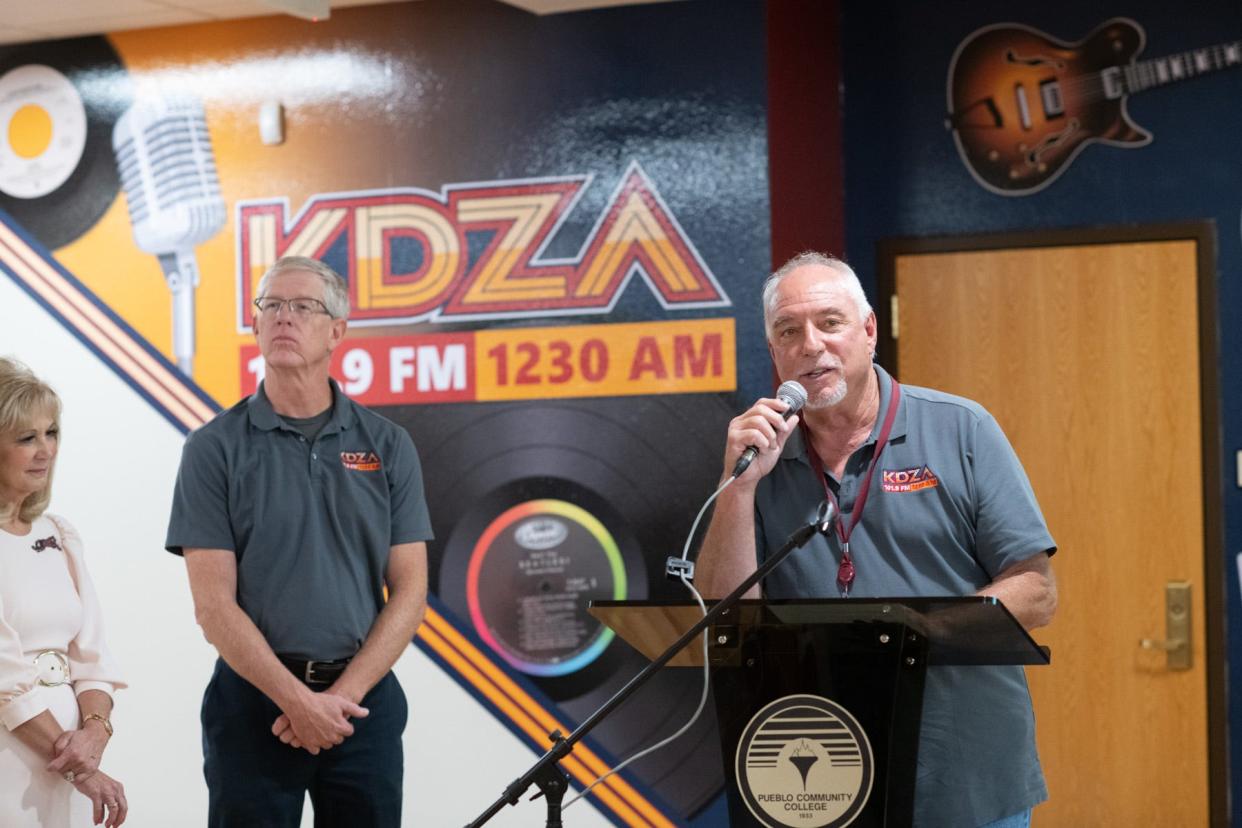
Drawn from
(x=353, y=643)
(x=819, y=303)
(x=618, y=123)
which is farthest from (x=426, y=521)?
(x=618, y=123)

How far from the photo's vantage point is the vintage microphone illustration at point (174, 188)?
16.7 ft

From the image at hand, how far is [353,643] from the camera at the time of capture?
305 cm

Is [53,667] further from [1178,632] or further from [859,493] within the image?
[1178,632]

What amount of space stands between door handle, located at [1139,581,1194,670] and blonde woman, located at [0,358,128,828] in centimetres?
325

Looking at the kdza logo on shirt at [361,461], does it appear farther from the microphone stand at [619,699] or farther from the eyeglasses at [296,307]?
the microphone stand at [619,699]

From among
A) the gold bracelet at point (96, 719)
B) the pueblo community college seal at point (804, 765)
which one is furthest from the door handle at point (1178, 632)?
the gold bracelet at point (96, 719)

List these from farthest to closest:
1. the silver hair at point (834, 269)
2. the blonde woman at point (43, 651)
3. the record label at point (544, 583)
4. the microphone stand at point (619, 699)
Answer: the record label at point (544, 583)
the blonde woman at point (43, 651)
the silver hair at point (834, 269)
the microphone stand at point (619, 699)

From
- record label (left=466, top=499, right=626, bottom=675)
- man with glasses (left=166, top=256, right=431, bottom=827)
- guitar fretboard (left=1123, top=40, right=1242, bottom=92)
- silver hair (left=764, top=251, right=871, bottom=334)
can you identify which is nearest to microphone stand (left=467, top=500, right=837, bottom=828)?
silver hair (left=764, top=251, right=871, bottom=334)

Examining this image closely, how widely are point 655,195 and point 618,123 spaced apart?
269 mm

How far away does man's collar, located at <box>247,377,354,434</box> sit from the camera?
311 cm

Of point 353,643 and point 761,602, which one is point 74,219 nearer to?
point 353,643

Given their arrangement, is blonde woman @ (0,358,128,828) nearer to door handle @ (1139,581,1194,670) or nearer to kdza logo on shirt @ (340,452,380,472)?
kdza logo on shirt @ (340,452,380,472)

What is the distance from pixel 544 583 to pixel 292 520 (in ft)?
5.82

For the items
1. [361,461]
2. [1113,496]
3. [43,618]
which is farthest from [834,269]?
[1113,496]
